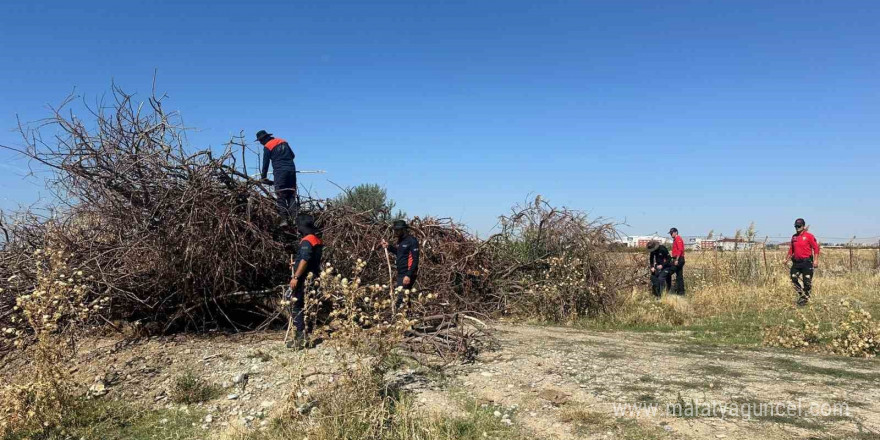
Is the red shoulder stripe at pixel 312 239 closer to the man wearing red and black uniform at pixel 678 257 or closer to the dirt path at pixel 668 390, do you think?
the dirt path at pixel 668 390

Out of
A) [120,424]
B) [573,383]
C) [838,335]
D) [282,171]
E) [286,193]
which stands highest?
[282,171]

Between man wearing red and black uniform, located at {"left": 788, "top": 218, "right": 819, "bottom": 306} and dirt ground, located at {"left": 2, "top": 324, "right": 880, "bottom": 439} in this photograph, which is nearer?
dirt ground, located at {"left": 2, "top": 324, "right": 880, "bottom": 439}

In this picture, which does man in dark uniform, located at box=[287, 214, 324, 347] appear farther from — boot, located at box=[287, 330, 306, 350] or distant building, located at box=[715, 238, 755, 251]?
distant building, located at box=[715, 238, 755, 251]

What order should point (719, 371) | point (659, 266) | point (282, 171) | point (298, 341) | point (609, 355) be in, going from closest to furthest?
1. point (719, 371)
2. point (298, 341)
3. point (609, 355)
4. point (282, 171)
5. point (659, 266)

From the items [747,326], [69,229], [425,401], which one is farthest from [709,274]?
[69,229]

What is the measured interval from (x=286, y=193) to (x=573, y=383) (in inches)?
178

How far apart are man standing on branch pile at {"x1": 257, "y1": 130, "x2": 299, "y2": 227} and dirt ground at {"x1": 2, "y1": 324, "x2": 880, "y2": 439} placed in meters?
1.74

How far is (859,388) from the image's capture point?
439cm

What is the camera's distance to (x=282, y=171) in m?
6.64

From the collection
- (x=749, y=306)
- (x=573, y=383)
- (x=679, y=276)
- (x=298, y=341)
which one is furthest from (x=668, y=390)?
(x=679, y=276)

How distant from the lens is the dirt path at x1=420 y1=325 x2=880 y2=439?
356 centimetres

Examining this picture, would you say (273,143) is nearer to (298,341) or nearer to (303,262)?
(303,262)

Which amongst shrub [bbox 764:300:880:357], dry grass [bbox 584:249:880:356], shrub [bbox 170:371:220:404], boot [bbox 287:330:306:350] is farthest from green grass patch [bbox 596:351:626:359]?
shrub [bbox 170:371:220:404]

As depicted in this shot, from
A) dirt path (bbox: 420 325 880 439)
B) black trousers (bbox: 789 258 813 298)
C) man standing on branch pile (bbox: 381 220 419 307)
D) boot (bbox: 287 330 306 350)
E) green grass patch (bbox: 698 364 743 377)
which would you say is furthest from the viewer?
black trousers (bbox: 789 258 813 298)
